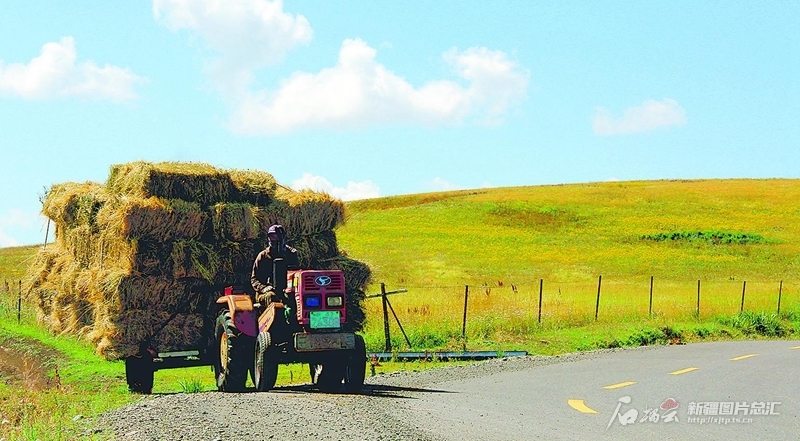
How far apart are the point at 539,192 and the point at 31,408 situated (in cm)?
8290

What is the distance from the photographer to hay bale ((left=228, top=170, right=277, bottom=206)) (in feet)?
54.7

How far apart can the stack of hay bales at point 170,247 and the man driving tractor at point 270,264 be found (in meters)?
1.36

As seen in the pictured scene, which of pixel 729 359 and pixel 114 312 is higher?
pixel 114 312

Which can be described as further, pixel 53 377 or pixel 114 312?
pixel 53 377

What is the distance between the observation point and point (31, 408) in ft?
45.1

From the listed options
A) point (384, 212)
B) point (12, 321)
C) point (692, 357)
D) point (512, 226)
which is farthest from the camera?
point (384, 212)

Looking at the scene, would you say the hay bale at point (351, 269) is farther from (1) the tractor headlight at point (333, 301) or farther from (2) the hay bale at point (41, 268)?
(2) the hay bale at point (41, 268)

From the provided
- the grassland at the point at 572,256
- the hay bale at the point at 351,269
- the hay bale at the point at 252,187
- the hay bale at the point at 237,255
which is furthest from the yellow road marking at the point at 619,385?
the hay bale at the point at 252,187

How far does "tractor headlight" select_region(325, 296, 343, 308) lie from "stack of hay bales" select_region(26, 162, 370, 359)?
2.41 m

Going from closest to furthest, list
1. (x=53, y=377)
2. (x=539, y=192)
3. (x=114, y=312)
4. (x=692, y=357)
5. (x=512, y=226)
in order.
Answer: (x=114, y=312) → (x=53, y=377) → (x=692, y=357) → (x=512, y=226) → (x=539, y=192)

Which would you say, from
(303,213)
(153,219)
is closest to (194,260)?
(153,219)

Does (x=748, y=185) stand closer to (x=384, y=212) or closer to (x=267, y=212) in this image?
(x=384, y=212)

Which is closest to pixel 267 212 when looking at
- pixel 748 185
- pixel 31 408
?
pixel 31 408

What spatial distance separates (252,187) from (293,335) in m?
3.62
